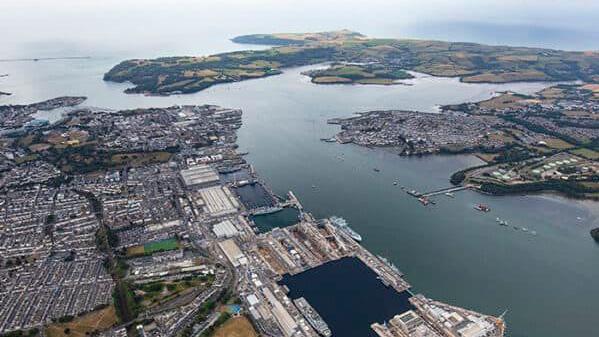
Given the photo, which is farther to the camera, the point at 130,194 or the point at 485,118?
the point at 485,118

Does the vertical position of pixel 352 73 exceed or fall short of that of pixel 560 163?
it exceeds it

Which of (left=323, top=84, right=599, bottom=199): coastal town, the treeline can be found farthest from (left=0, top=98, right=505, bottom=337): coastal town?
(left=323, top=84, right=599, bottom=199): coastal town

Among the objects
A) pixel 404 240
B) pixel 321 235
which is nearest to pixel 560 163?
pixel 404 240

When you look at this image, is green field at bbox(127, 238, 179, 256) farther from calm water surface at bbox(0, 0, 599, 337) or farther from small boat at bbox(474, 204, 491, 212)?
small boat at bbox(474, 204, 491, 212)

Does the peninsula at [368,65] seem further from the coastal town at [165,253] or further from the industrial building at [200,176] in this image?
the industrial building at [200,176]

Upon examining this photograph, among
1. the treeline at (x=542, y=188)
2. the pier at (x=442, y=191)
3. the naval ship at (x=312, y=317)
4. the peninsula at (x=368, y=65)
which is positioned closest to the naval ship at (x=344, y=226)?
the naval ship at (x=312, y=317)

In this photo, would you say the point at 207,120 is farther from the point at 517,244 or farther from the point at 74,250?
the point at 517,244
